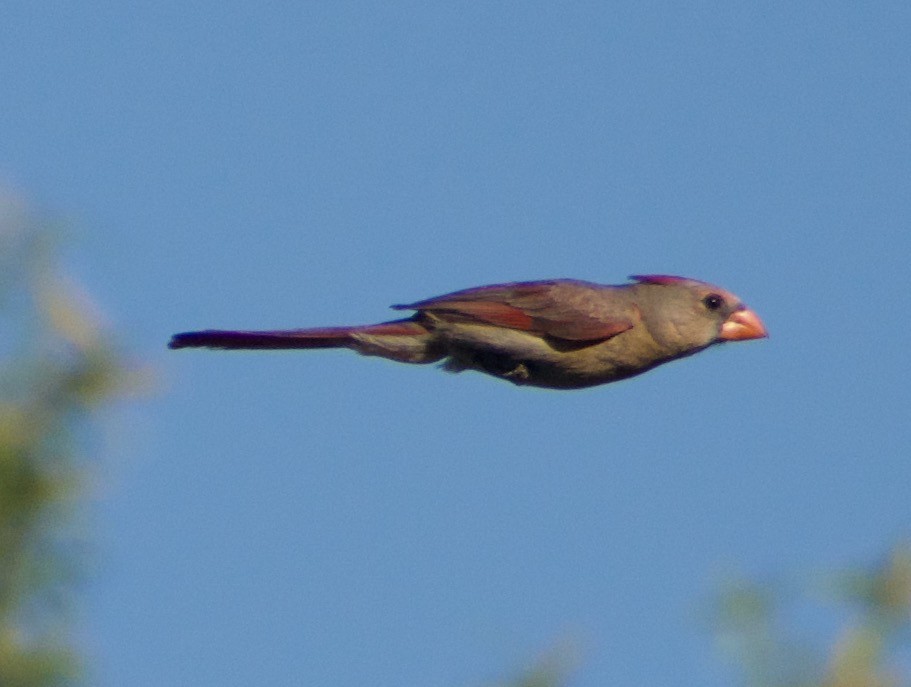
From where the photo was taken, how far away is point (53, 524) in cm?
253

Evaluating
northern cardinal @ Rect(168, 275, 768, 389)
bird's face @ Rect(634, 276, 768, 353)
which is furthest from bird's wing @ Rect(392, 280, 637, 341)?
bird's face @ Rect(634, 276, 768, 353)

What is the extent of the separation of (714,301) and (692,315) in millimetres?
146

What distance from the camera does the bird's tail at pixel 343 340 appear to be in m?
5.21

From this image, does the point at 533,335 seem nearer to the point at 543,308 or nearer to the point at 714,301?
the point at 543,308

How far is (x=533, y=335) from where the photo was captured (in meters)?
5.57

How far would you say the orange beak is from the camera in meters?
6.06

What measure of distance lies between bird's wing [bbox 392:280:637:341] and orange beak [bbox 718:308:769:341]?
0.50 meters

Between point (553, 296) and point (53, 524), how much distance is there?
3.46m

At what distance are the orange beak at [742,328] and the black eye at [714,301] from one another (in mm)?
81

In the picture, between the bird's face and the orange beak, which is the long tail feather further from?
the orange beak

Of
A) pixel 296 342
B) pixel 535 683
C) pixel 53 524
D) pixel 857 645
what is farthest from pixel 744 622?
pixel 296 342

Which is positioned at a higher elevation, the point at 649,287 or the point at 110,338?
the point at 649,287

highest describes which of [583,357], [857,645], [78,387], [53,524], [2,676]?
[583,357]

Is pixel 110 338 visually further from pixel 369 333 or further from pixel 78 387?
pixel 369 333
